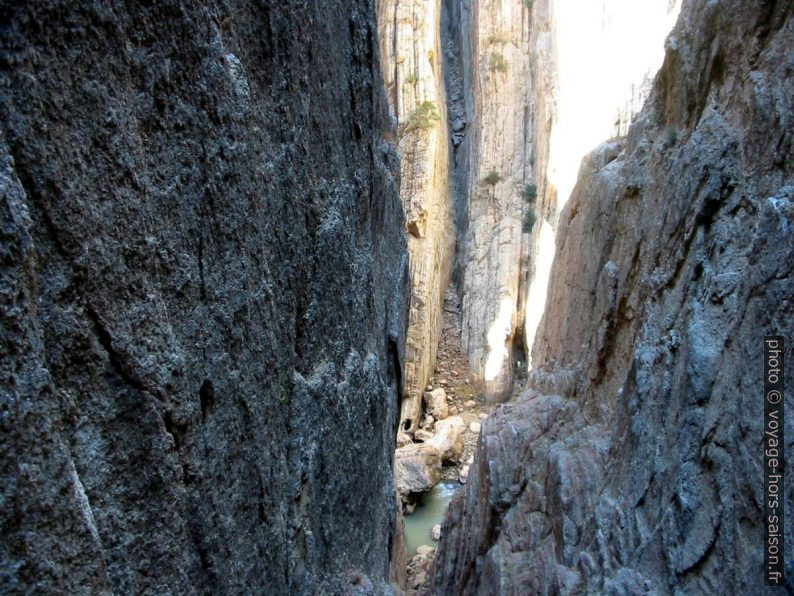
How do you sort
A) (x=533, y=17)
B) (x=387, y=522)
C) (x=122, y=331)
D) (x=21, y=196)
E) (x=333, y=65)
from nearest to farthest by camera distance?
(x=21, y=196) → (x=122, y=331) → (x=333, y=65) → (x=387, y=522) → (x=533, y=17)

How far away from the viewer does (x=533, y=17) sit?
79.7 ft

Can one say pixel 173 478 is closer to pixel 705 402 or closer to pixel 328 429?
pixel 328 429

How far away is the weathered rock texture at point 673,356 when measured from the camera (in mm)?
4285

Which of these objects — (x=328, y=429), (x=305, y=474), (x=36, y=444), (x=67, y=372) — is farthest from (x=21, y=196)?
(x=328, y=429)

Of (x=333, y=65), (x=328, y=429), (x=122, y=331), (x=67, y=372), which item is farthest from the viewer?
(x=333, y=65)

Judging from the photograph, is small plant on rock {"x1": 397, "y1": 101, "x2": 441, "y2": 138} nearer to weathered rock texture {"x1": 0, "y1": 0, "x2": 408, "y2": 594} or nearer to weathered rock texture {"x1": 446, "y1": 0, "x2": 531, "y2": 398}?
weathered rock texture {"x1": 446, "y1": 0, "x2": 531, "y2": 398}

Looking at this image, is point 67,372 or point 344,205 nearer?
point 67,372

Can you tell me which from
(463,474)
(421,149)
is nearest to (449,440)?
(463,474)

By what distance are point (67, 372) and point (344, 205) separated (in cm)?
409

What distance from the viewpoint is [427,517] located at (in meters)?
16.5

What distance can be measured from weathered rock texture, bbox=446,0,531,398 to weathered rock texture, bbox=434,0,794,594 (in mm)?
13288

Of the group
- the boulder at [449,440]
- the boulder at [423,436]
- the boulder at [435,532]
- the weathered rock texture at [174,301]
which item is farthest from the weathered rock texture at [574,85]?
the weathered rock texture at [174,301]

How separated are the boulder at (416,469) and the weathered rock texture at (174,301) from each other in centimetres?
1062

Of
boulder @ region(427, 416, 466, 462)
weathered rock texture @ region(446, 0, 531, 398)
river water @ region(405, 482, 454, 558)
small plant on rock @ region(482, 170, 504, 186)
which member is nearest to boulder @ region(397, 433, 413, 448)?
boulder @ region(427, 416, 466, 462)
